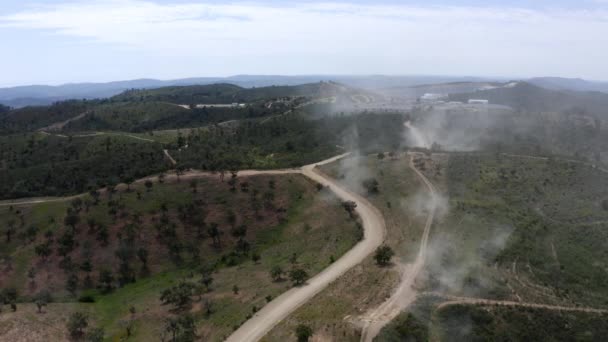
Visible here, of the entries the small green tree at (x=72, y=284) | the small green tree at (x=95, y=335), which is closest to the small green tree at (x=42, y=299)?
the small green tree at (x=72, y=284)

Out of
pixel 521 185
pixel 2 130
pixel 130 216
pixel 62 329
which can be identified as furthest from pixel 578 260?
pixel 2 130

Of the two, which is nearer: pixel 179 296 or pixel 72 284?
pixel 179 296

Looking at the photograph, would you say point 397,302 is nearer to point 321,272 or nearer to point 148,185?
point 321,272

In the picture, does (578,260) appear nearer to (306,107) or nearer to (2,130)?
(306,107)

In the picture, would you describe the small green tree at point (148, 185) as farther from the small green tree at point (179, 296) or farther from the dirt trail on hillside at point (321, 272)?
the small green tree at point (179, 296)

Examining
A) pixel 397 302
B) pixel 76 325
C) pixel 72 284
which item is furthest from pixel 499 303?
pixel 72 284

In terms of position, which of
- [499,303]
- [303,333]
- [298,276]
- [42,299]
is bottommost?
[42,299]
